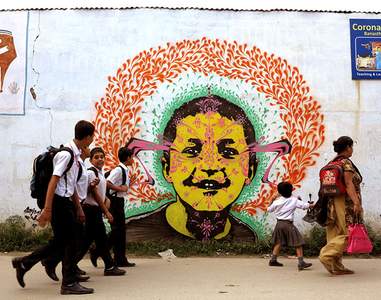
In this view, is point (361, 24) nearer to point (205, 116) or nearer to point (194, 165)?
point (205, 116)

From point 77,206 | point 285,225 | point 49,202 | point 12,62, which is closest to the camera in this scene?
point 49,202

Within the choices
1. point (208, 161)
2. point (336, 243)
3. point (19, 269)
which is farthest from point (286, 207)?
point (19, 269)

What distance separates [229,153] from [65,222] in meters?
3.90

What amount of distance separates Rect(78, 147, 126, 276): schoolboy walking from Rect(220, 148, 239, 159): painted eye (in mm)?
2686

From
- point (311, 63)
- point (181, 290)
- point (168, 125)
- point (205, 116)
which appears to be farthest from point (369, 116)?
point (181, 290)

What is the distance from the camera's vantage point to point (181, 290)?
5.51 metres

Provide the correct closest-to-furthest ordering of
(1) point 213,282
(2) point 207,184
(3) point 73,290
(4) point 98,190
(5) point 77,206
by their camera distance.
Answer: (3) point 73,290
(5) point 77,206
(1) point 213,282
(4) point 98,190
(2) point 207,184

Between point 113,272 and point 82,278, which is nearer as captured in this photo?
point 82,278

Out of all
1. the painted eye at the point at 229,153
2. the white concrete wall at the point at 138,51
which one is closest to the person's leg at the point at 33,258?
the white concrete wall at the point at 138,51

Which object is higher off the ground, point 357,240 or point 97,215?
point 97,215

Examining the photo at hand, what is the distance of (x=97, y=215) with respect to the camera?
6.38 meters

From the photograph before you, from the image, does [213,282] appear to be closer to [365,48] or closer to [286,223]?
[286,223]

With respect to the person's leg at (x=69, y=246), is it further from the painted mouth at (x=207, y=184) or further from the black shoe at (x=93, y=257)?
the painted mouth at (x=207, y=184)

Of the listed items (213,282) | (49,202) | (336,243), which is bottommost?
(213,282)
